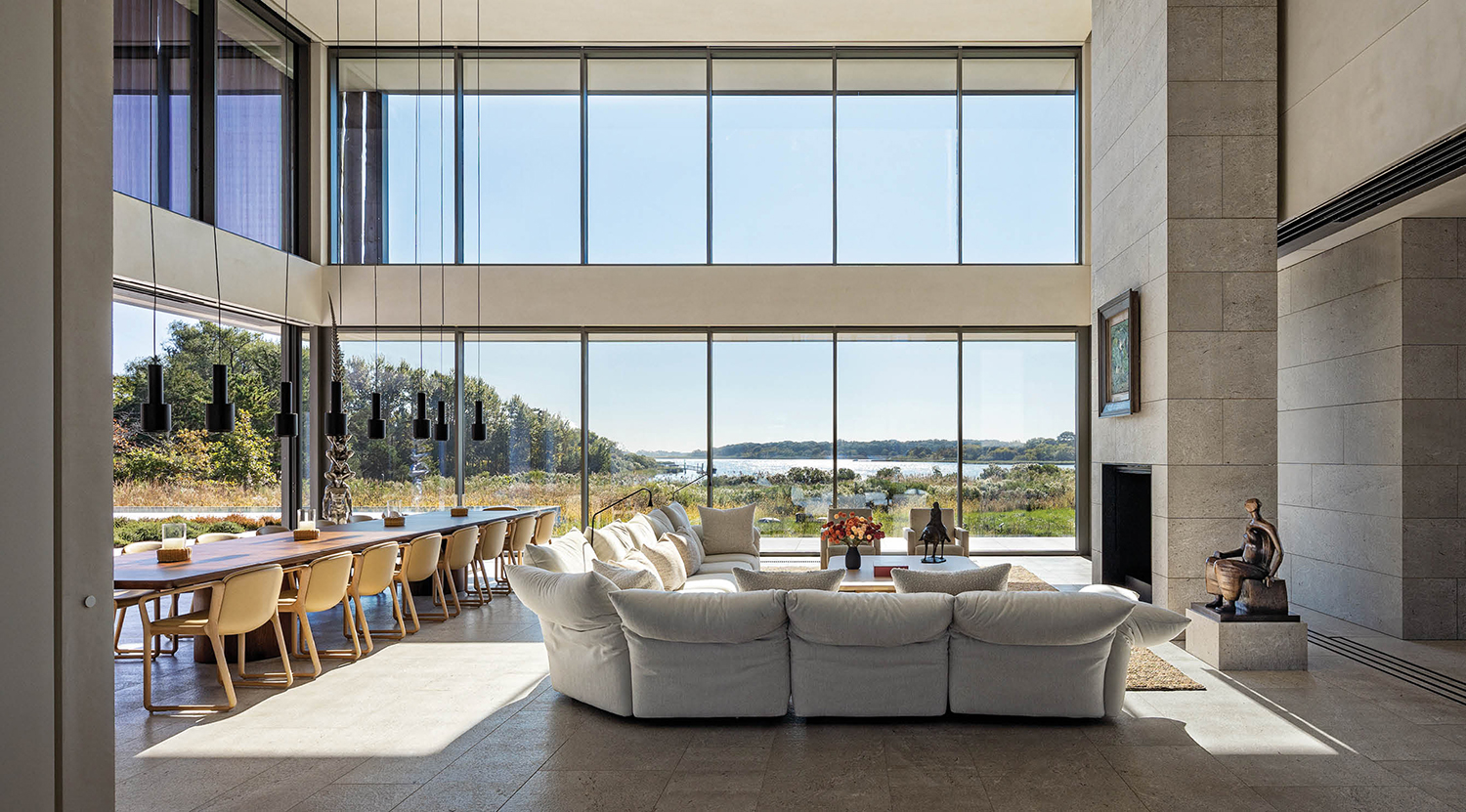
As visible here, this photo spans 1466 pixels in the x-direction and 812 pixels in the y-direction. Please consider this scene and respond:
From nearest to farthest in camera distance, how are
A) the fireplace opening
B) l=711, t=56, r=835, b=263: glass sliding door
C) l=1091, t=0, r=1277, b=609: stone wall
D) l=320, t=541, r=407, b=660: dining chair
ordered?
1. l=320, t=541, r=407, b=660: dining chair
2. l=1091, t=0, r=1277, b=609: stone wall
3. the fireplace opening
4. l=711, t=56, r=835, b=263: glass sliding door

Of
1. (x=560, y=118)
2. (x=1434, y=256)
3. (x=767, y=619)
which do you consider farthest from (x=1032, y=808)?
(x=560, y=118)

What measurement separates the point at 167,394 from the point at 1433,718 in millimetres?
9906

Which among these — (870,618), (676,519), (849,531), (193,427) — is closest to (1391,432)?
(849,531)

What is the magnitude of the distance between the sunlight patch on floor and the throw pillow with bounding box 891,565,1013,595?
7.45 feet

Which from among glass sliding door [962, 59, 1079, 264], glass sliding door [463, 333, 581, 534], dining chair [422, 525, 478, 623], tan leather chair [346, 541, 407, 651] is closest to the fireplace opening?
glass sliding door [962, 59, 1079, 264]

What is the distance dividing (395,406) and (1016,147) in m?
8.06

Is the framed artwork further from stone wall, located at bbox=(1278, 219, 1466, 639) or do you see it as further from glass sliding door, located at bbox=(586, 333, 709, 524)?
glass sliding door, located at bbox=(586, 333, 709, 524)

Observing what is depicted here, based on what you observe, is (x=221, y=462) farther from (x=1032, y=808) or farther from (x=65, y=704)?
(x=1032, y=808)

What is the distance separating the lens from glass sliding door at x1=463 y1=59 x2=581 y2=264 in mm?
10758

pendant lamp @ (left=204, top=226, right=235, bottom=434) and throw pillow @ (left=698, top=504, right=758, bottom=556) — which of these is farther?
throw pillow @ (left=698, top=504, right=758, bottom=556)

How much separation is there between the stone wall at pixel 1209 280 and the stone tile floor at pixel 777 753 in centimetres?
134

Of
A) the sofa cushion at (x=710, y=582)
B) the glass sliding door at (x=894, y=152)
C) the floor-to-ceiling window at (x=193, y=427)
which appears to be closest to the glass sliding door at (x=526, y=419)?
the floor-to-ceiling window at (x=193, y=427)

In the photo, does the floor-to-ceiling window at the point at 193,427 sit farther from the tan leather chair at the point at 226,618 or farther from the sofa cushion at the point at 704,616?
the sofa cushion at the point at 704,616

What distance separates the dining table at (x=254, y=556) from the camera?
15.8ft
